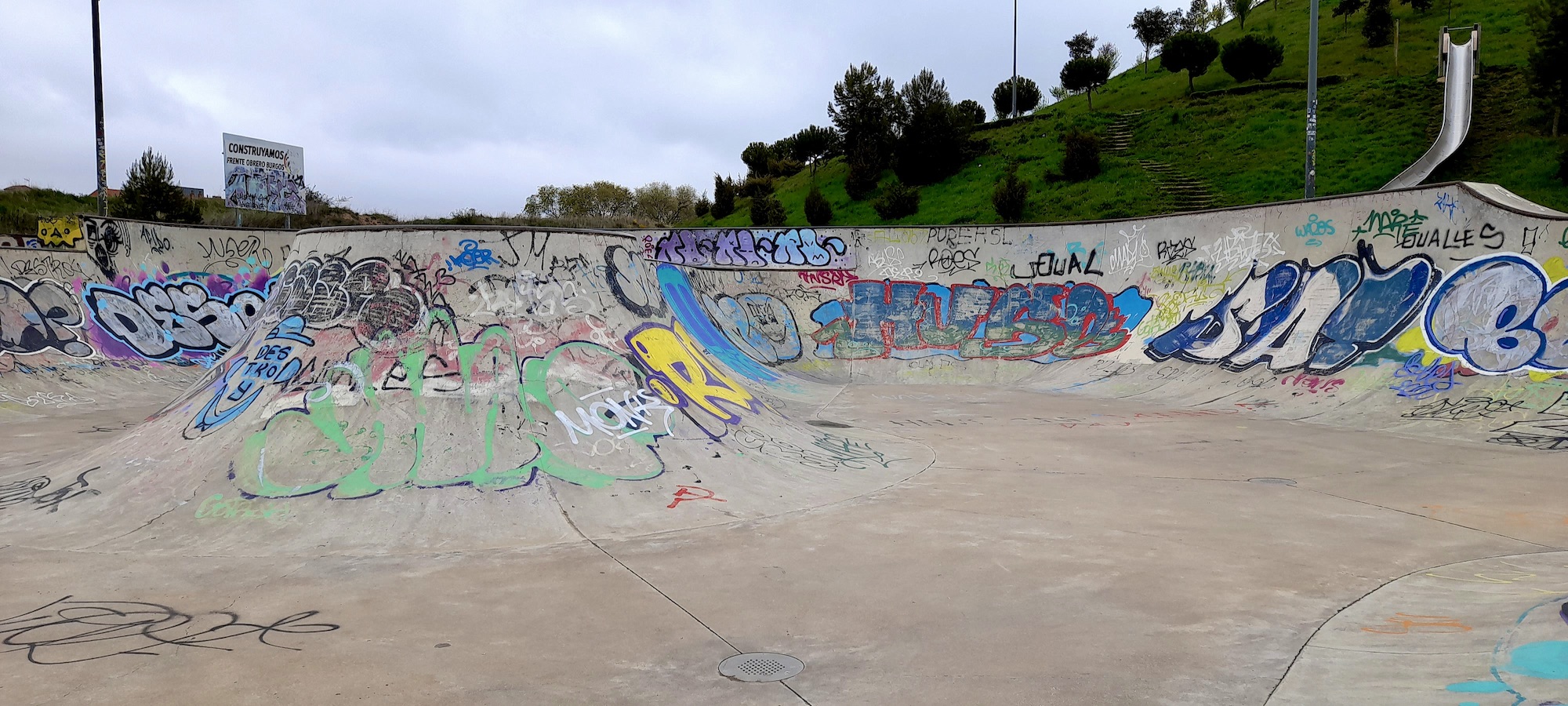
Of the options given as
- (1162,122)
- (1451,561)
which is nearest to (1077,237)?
(1451,561)

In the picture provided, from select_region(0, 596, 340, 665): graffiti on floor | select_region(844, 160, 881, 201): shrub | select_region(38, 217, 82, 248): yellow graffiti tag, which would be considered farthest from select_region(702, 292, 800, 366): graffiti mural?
select_region(844, 160, 881, 201): shrub

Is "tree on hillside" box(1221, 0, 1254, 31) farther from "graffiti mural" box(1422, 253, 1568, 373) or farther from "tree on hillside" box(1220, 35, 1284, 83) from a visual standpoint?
"graffiti mural" box(1422, 253, 1568, 373)

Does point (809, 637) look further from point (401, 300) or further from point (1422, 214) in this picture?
point (1422, 214)

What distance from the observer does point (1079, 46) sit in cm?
7319

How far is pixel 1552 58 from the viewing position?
90.3ft

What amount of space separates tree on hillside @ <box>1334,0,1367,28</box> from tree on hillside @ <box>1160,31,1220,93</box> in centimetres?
844

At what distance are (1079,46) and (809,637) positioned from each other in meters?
77.8

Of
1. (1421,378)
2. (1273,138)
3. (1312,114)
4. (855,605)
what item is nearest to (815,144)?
(1273,138)

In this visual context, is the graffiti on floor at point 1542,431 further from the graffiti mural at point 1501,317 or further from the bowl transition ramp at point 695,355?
the graffiti mural at point 1501,317

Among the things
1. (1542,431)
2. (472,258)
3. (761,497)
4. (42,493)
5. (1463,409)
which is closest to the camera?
(42,493)

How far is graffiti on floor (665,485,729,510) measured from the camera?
301 inches

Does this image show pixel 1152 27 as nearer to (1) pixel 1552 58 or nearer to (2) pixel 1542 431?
(1) pixel 1552 58

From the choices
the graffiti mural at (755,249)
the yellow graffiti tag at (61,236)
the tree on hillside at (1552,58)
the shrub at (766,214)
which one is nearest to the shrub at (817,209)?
the shrub at (766,214)

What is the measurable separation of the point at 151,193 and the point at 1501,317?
4103cm
